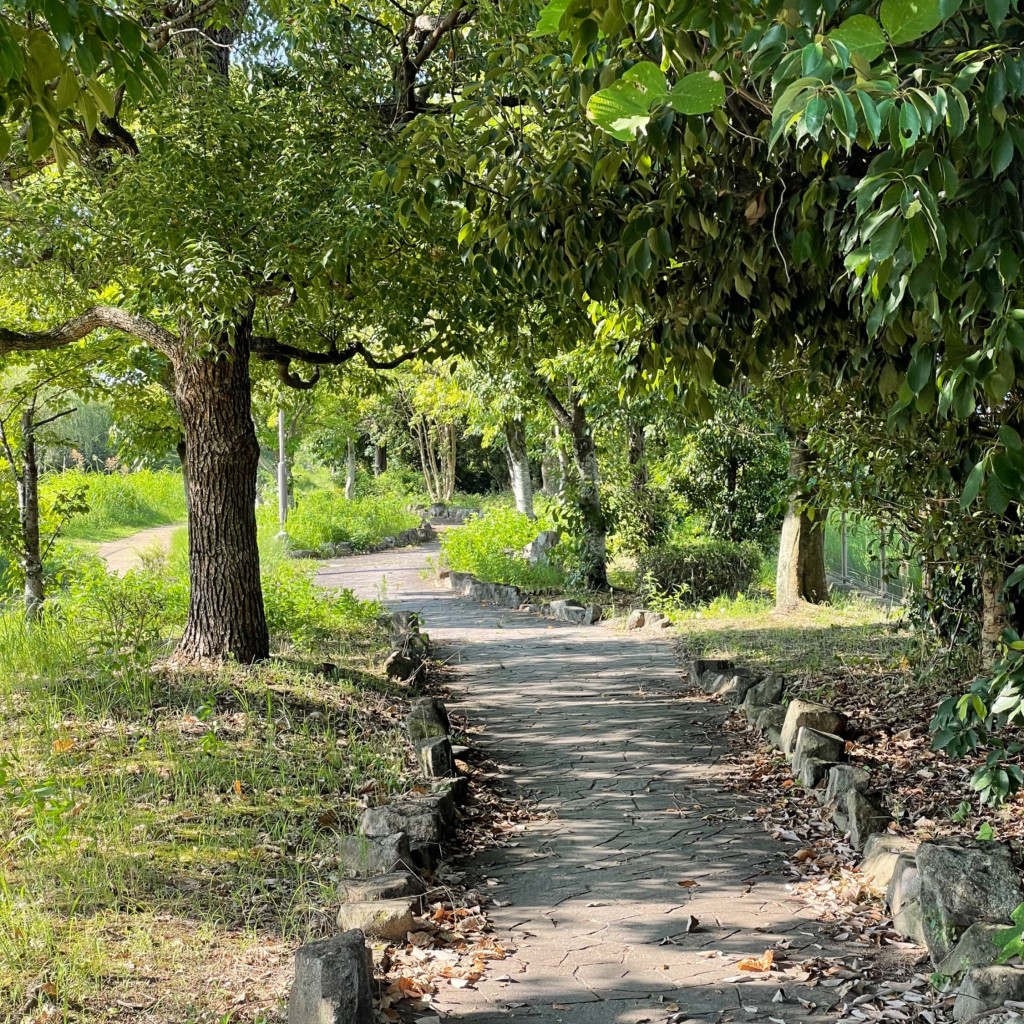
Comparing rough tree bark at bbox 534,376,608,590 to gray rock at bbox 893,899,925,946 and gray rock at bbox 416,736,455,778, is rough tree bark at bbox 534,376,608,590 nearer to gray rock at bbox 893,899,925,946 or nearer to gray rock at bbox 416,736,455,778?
gray rock at bbox 416,736,455,778

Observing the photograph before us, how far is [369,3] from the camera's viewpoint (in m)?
8.03

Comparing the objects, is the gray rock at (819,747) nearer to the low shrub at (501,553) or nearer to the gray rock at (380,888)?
the gray rock at (380,888)

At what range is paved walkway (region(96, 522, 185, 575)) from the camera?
2279 cm

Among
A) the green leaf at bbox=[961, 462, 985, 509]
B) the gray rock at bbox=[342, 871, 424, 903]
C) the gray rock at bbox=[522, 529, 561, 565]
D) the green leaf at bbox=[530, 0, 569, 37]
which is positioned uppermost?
the green leaf at bbox=[530, 0, 569, 37]

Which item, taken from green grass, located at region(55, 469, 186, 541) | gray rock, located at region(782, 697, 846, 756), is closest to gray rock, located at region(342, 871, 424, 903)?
gray rock, located at region(782, 697, 846, 756)

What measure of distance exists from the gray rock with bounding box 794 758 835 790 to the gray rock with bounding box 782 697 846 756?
406 millimetres

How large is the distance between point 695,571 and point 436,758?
969cm

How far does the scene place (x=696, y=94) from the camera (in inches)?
82.7

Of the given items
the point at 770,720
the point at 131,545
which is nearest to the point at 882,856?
the point at 770,720

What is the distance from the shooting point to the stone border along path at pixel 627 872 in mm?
3938

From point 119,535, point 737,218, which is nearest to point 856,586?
point 737,218

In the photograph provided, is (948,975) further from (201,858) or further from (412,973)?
(201,858)

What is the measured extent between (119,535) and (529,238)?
29.0 meters

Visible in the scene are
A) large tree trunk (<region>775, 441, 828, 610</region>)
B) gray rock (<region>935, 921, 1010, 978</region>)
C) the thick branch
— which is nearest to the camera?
gray rock (<region>935, 921, 1010, 978</region>)
